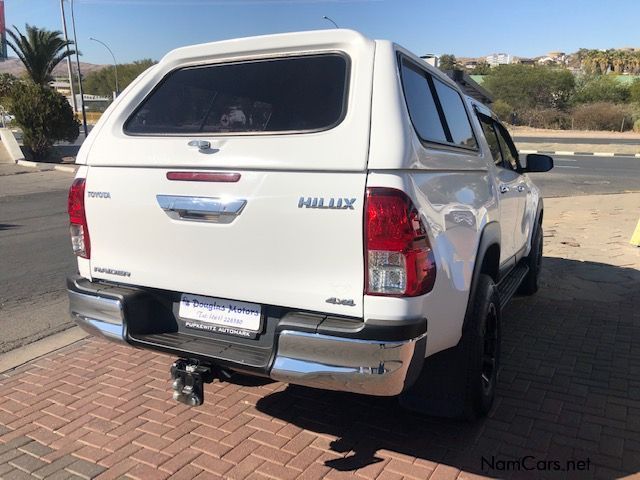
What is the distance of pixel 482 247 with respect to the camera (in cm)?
325

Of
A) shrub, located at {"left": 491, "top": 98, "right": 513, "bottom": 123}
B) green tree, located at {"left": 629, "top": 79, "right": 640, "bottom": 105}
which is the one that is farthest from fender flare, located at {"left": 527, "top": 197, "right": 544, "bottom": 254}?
green tree, located at {"left": 629, "top": 79, "right": 640, "bottom": 105}

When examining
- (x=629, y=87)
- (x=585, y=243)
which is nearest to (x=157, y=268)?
(x=585, y=243)

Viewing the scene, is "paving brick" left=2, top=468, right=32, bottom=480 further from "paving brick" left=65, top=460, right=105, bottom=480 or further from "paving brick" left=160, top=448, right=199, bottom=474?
"paving brick" left=160, top=448, right=199, bottom=474

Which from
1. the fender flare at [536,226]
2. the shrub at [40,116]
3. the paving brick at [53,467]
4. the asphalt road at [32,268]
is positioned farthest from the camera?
the shrub at [40,116]

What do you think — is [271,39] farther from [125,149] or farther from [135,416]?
[135,416]

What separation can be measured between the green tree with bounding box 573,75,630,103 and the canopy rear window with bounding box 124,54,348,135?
2536 inches

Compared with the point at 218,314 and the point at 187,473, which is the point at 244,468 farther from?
the point at 218,314

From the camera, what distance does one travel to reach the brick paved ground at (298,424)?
2936 mm

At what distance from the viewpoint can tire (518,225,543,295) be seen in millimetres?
5770

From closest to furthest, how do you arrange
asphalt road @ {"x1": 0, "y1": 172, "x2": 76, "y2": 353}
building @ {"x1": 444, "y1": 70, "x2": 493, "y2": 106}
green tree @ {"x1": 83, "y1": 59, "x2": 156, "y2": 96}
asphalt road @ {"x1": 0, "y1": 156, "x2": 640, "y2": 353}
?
building @ {"x1": 444, "y1": 70, "x2": 493, "y2": 106}, asphalt road @ {"x1": 0, "y1": 172, "x2": 76, "y2": 353}, asphalt road @ {"x1": 0, "y1": 156, "x2": 640, "y2": 353}, green tree @ {"x1": 83, "y1": 59, "x2": 156, "y2": 96}

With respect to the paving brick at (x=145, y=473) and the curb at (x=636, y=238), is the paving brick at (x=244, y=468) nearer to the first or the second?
the paving brick at (x=145, y=473)

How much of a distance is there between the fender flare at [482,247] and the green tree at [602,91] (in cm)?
6344

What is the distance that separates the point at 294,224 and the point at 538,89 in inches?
2567

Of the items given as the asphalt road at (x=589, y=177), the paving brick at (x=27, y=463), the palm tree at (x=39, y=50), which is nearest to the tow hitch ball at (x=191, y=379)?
the paving brick at (x=27, y=463)
